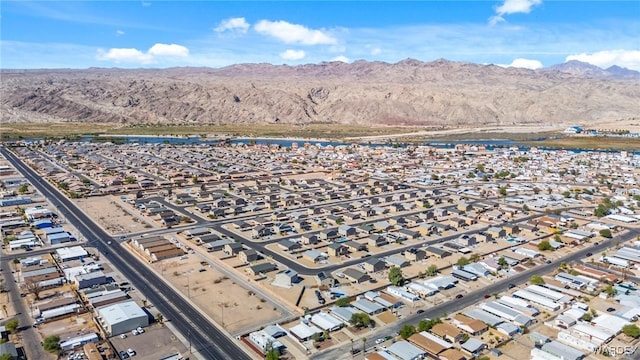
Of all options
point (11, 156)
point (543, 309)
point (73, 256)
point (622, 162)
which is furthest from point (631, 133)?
point (11, 156)

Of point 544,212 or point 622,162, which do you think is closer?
point 544,212

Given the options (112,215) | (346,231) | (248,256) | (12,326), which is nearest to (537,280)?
(346,231)

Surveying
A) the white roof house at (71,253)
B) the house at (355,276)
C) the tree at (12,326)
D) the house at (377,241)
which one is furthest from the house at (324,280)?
the white roof house at (71,253)

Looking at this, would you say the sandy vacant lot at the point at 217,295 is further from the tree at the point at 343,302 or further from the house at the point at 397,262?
the house at the point at 397,262

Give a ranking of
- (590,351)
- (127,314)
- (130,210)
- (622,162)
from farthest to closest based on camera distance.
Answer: (622,162), (130,210), (127,314), (590,351)

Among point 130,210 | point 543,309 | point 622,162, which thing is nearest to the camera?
point 543,309

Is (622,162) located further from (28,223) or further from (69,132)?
(69,132)
